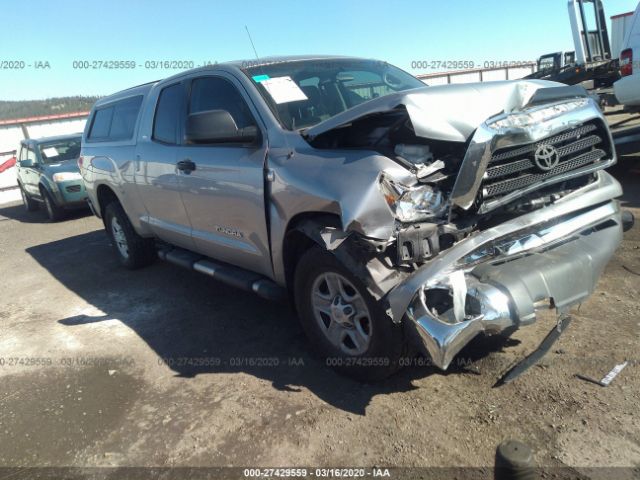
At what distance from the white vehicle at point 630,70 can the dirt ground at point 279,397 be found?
3.47 m

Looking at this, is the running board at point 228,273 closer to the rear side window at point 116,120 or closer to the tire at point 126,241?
the tire at point 126,241

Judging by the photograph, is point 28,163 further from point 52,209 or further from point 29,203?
point 29,203

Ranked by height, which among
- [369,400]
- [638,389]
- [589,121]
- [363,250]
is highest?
[589,121]

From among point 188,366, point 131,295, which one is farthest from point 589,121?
point 131,295

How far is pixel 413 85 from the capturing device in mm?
4301

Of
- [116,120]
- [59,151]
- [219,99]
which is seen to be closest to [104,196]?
[116,120]

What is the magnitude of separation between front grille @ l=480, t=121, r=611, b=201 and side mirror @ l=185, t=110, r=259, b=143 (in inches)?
62.7

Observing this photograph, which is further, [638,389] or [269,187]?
[269,187]

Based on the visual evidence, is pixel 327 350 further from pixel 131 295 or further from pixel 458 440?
pixel 131 295

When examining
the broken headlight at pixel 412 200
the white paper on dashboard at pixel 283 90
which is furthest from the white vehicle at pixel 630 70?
the broken headlight at pixel 412 200

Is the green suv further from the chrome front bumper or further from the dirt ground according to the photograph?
the chrome front bumper

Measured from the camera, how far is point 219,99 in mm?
3904

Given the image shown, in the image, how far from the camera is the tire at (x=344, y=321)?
9.00 ft

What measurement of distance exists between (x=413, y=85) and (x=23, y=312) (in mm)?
4617
